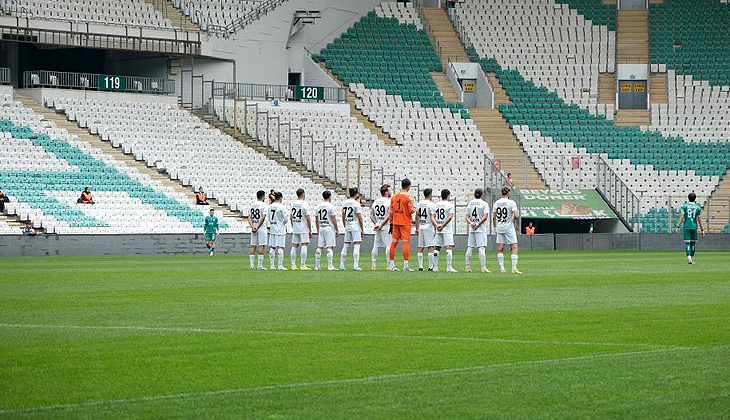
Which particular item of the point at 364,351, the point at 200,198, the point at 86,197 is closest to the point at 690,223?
→ the point at 200,198

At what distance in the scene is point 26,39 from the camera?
156ft

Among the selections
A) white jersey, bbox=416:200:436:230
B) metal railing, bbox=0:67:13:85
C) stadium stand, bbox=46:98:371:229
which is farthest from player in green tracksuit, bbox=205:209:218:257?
metal railing, bbox=0:67:13:85

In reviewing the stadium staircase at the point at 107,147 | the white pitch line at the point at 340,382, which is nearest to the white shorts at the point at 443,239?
the white pitch line at the point at 340,382

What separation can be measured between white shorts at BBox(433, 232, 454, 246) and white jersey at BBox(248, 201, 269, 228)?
12.7ft

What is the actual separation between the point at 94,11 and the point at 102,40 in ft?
6.03

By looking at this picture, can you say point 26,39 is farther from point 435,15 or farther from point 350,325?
point 350,325

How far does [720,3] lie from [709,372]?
5555cm

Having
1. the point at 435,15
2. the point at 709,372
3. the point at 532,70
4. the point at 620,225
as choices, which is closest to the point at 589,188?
the point at 620,225

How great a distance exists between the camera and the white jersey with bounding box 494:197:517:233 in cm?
2450

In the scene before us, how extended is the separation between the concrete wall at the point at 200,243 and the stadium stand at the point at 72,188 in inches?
52.4

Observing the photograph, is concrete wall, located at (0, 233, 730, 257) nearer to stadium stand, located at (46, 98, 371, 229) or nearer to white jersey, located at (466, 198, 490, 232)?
stadium stand, located at (46, 98, 371, 229)

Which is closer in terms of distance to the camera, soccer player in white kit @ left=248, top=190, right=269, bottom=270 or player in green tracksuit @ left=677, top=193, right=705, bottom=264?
soccer player in white kit @ left=248, top=190, right=269, bottom=270

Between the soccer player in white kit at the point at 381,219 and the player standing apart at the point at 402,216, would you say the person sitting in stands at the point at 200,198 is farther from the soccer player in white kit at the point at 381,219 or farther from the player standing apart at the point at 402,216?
the player standing apart at the point at 402,216

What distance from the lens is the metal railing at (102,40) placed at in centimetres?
4700
